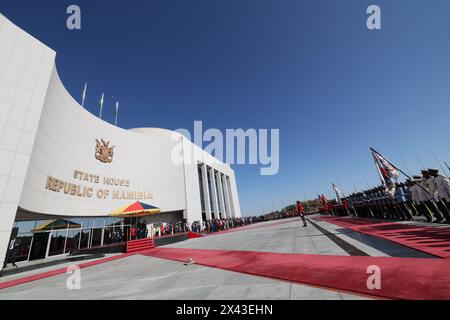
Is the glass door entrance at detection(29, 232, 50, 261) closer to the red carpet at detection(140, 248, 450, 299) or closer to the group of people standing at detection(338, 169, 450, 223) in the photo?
the red carpet at detection(140, 248, 450, 299)

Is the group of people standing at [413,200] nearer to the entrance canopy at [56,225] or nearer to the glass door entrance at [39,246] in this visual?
the entrance canopy at [56,225]

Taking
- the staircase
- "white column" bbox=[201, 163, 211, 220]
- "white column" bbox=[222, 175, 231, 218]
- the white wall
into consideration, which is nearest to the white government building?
the white wall

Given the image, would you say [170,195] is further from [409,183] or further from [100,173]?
[409,183]

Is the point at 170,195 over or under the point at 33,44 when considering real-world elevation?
under

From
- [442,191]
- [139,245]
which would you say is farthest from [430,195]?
[139,245]

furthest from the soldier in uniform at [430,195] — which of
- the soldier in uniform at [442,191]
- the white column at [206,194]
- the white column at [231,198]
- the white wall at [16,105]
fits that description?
the white column at [231,198]

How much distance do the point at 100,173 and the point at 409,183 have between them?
2763cm

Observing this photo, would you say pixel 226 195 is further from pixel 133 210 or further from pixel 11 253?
pixel 11 253

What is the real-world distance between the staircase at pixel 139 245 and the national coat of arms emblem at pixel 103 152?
42.3ft

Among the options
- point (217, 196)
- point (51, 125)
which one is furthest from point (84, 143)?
point (217, 196)

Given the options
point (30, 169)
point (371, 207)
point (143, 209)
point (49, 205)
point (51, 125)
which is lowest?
point (371, 207)

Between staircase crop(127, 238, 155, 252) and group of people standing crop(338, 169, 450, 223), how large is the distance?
55.5ft

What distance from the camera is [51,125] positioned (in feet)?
53.7

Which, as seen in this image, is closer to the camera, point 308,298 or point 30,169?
point 308,298
